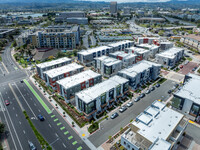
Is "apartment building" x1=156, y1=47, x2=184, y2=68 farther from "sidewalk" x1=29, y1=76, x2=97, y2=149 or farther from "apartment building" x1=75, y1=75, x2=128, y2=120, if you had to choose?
"sidewalk" x1=29, y1=76, x2=97, y2=149

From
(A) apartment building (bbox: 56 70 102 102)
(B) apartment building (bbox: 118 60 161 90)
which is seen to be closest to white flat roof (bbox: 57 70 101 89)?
(A) apartment building (bbox: 56 70 102 102)

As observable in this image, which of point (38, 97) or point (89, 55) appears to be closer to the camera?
point (38, 97)

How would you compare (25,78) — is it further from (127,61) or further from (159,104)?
(159,104)

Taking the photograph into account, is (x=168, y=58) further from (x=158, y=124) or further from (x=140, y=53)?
(x=158, y=124)

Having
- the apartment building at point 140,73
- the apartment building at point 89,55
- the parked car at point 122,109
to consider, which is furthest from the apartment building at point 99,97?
the apartment building at point 89,55

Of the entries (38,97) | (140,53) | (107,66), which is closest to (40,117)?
(38,97)

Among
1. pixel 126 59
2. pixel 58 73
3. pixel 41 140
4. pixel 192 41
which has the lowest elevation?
pixel 41 140
